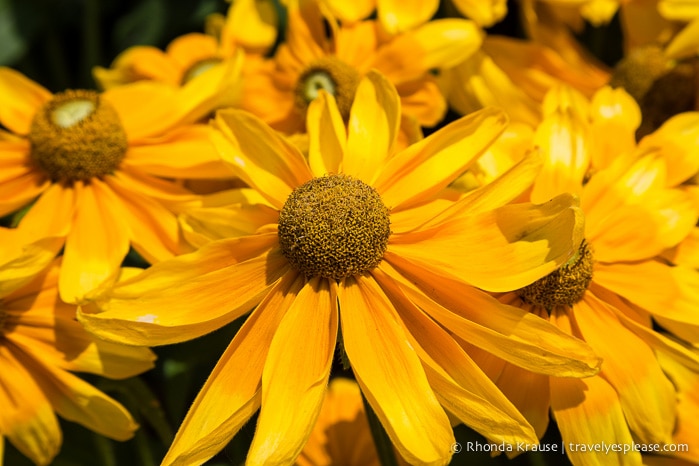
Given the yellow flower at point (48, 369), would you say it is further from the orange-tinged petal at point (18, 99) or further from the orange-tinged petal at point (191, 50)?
the orange-tinged petal at point (191, 50)

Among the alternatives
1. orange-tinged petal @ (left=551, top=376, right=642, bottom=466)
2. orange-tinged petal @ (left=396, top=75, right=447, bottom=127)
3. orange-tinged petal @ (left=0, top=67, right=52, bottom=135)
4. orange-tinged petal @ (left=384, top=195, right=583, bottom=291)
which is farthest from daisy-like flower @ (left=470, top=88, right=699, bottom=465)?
orange-tinged petal @ (left=0, top=67, right=52, bottom=135)

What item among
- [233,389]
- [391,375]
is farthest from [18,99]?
[391,375]

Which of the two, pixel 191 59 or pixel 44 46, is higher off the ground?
pixel 44 46

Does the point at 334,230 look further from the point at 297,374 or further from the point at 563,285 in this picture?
the point at 563,285

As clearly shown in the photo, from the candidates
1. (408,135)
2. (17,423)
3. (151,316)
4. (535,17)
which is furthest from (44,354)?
(535,17)

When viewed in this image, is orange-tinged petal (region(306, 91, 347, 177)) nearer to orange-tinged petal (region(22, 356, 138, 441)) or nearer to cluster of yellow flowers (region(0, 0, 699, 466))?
cluster of yellow flowers (region(0, 0, 699, 466))

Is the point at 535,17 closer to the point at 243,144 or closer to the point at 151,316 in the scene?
the point at 243,144
